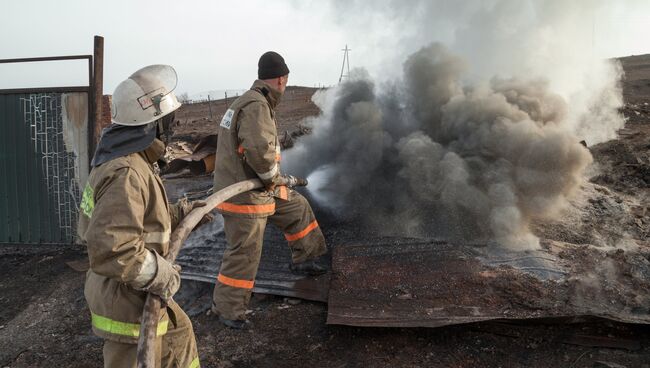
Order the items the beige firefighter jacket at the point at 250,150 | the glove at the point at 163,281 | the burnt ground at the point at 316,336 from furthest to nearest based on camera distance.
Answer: the beige firefighter jacket at the point at 250,150
the burnt ground at the point at 316,336
the glove at the point at 163,281

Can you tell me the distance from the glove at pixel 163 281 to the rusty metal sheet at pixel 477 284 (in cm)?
184

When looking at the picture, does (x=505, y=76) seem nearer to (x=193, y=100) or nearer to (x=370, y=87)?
(x=370, y=87)

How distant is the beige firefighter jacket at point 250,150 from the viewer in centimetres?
398

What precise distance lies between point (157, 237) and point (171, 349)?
0.65 m

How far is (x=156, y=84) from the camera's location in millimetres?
2480

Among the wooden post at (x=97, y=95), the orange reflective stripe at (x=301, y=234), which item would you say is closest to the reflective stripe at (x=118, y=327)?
the orange reflective stripe at (x=301, y=234)

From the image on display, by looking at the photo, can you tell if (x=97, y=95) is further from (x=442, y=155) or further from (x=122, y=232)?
(x=442, y=155)

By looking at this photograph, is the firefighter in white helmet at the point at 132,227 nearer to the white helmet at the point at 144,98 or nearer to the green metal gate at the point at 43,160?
the white helmet at the point at 144,98

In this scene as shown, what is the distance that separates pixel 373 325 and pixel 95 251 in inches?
92.9

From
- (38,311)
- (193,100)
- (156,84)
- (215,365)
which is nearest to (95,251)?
(156,84)

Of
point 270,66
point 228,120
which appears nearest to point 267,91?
point 270,66

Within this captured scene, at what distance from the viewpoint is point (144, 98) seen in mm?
2381

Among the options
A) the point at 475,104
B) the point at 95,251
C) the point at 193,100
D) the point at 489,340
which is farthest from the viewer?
the point at 193,100

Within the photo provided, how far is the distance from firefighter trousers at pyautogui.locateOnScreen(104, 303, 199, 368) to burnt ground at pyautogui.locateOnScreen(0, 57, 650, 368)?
3.72 ft
